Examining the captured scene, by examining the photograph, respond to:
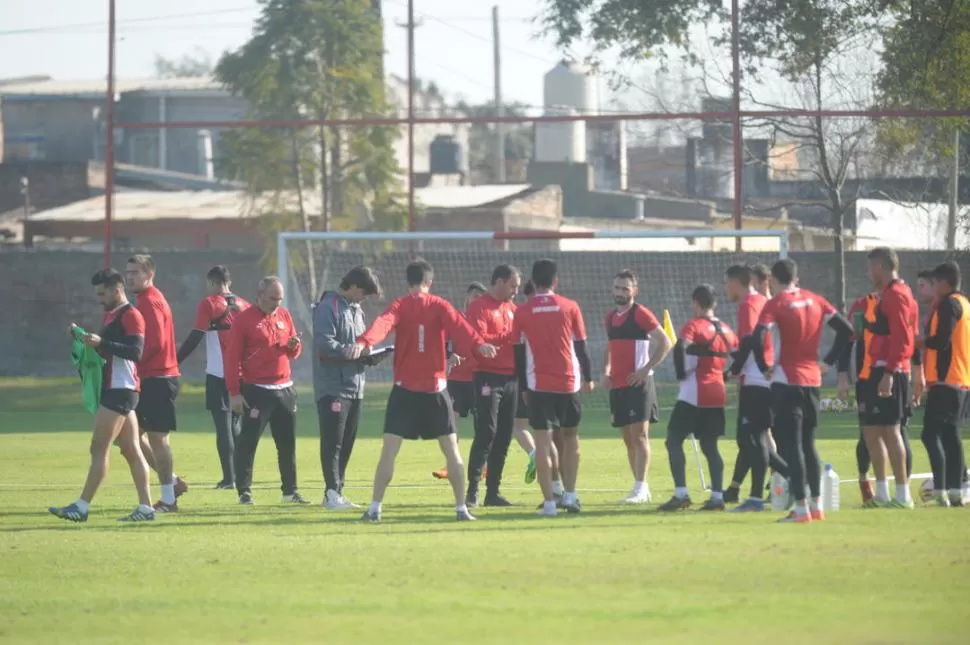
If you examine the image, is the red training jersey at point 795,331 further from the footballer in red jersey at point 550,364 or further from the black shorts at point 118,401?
the black shorts at point 118,401

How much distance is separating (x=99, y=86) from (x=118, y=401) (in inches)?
3053

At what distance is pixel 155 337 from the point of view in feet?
45.9

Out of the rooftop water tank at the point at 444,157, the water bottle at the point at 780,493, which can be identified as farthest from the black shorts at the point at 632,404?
the rooftop water tank at the point at 444,157

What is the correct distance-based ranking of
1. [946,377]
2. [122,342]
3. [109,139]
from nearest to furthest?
[122,342], [946,377], [109,139]

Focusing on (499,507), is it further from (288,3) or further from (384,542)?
(288,3)

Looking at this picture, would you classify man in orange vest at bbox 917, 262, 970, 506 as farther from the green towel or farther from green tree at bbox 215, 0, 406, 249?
green tree at bbox 215, 0, 406, 249

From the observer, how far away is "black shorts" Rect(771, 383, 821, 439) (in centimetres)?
1271

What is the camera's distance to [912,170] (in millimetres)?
40281

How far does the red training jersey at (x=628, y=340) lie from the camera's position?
14.4m

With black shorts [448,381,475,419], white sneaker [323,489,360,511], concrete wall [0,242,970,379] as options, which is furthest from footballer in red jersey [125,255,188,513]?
concrete wall [0,242,970,379]

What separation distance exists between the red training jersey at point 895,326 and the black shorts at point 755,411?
3.38 ft

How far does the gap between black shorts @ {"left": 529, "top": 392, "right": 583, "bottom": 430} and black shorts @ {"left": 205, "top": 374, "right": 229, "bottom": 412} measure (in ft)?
12.9

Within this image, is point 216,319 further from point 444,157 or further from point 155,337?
point 444,157

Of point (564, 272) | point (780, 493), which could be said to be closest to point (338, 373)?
point (780, 493)
